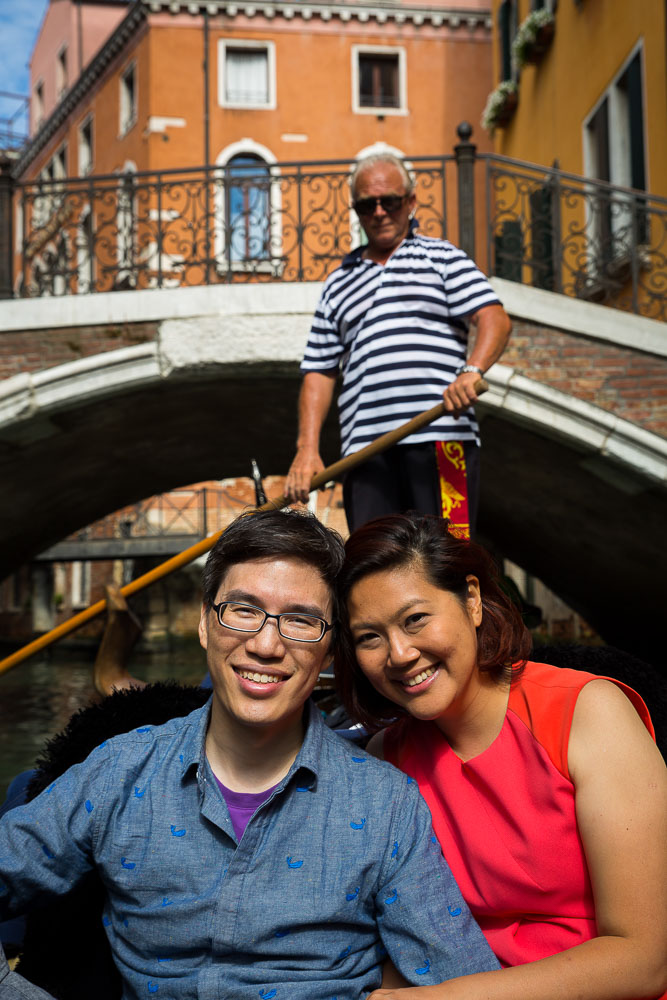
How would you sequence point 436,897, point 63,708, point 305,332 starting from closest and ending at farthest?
point 436,897
point 305,332
point 63,708

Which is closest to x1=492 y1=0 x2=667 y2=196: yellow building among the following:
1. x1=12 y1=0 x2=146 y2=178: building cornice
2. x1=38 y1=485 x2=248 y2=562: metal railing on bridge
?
x1=38 y1=485 x2=248 y2=562: metal railing on bridge

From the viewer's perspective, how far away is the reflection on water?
18.0ft

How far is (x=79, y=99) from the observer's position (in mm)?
18672

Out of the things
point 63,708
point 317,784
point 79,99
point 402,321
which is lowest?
point 63,708

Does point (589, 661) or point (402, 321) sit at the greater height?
point (402, 321)

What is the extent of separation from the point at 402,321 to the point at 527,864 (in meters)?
1.64

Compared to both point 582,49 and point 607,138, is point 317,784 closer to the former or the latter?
point 607,138

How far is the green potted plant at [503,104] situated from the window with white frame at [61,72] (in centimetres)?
1314

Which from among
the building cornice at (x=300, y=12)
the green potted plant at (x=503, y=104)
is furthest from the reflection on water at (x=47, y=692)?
the building cornice at (x=300, y=12)

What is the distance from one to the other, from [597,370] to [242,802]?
15.1 ft

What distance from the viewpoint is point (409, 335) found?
2684 millimetres

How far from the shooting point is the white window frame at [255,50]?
1589cm

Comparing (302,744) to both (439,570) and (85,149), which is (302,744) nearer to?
(439,570)

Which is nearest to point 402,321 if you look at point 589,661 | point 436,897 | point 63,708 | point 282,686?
A: point 589,661
